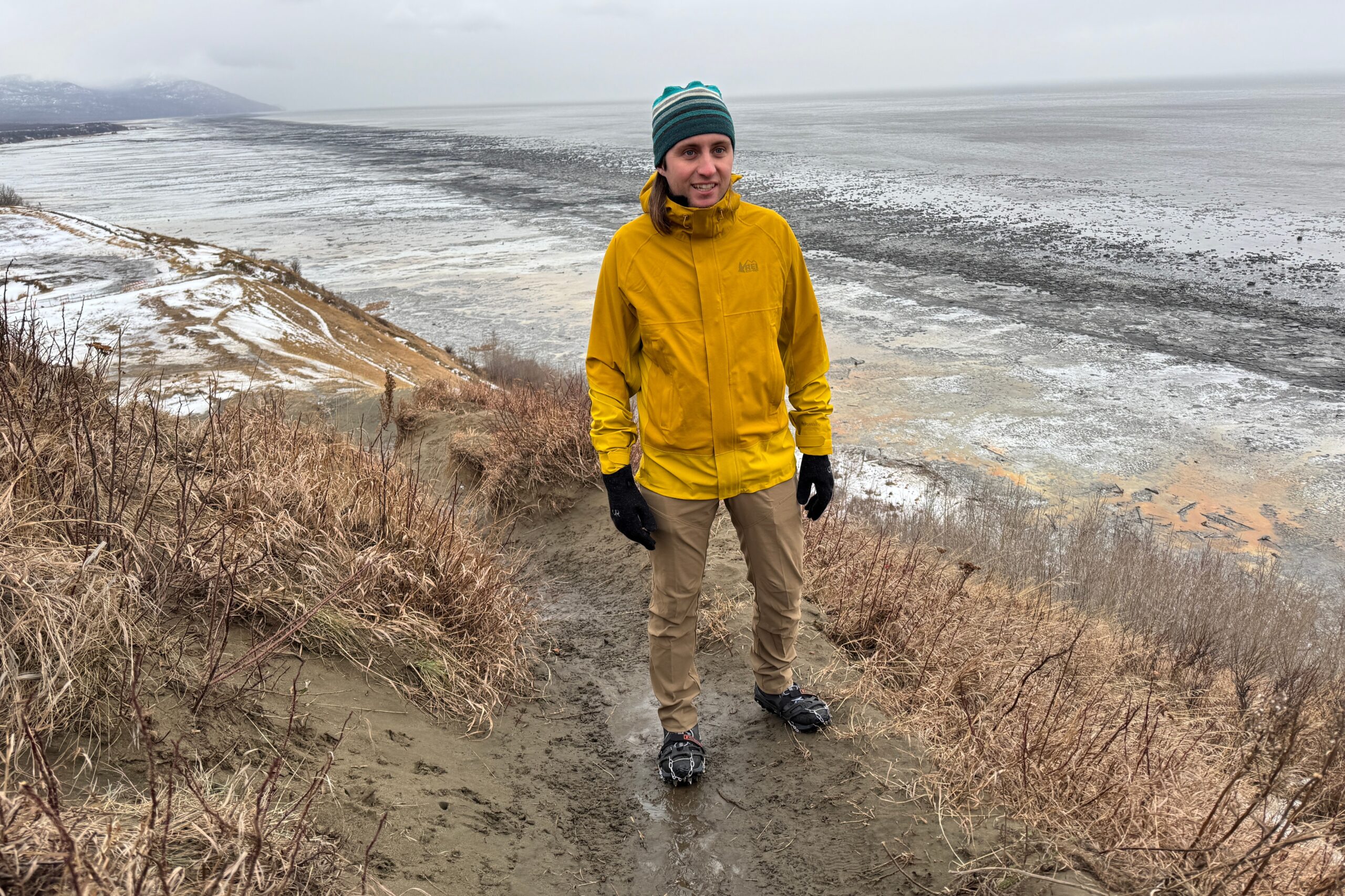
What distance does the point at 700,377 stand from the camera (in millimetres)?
2596

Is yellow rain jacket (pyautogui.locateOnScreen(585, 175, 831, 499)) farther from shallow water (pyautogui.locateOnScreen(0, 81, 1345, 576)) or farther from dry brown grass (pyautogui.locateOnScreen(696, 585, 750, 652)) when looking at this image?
shallow water (pyautogui.locateOnScreen(0, 81, 1345, 576))

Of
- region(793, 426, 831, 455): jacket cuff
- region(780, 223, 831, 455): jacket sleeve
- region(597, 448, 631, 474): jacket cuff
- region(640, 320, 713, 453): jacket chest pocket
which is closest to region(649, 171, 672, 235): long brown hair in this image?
region(640, 320, 713, 453): jacket chest pocket

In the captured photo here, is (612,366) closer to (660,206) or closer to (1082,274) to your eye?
(660,206)

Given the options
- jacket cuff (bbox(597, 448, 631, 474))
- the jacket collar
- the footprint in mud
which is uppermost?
the jacket collar

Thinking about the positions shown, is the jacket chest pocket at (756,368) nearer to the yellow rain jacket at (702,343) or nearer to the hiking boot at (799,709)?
the yellow rain jacket at (702,343)

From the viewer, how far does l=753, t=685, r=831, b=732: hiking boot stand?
321cm

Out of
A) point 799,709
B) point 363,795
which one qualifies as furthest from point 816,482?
point 363,795

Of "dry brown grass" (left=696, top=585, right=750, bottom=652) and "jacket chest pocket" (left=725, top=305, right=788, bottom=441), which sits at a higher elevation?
"jacket chest pocket" (left=725, top=305, right=788, bottom=441)

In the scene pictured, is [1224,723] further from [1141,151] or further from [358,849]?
[1141,151]

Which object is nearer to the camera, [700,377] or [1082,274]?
[700,377]

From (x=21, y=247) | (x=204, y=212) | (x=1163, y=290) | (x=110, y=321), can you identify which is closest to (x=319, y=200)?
(x=204, y=212)

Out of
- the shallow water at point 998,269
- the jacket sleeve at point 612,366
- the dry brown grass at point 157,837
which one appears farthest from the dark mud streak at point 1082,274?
the dry brown grass at point 157,837

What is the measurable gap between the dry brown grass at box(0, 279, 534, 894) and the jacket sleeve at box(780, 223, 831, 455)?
5.63 ft

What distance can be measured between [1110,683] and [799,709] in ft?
7.48
